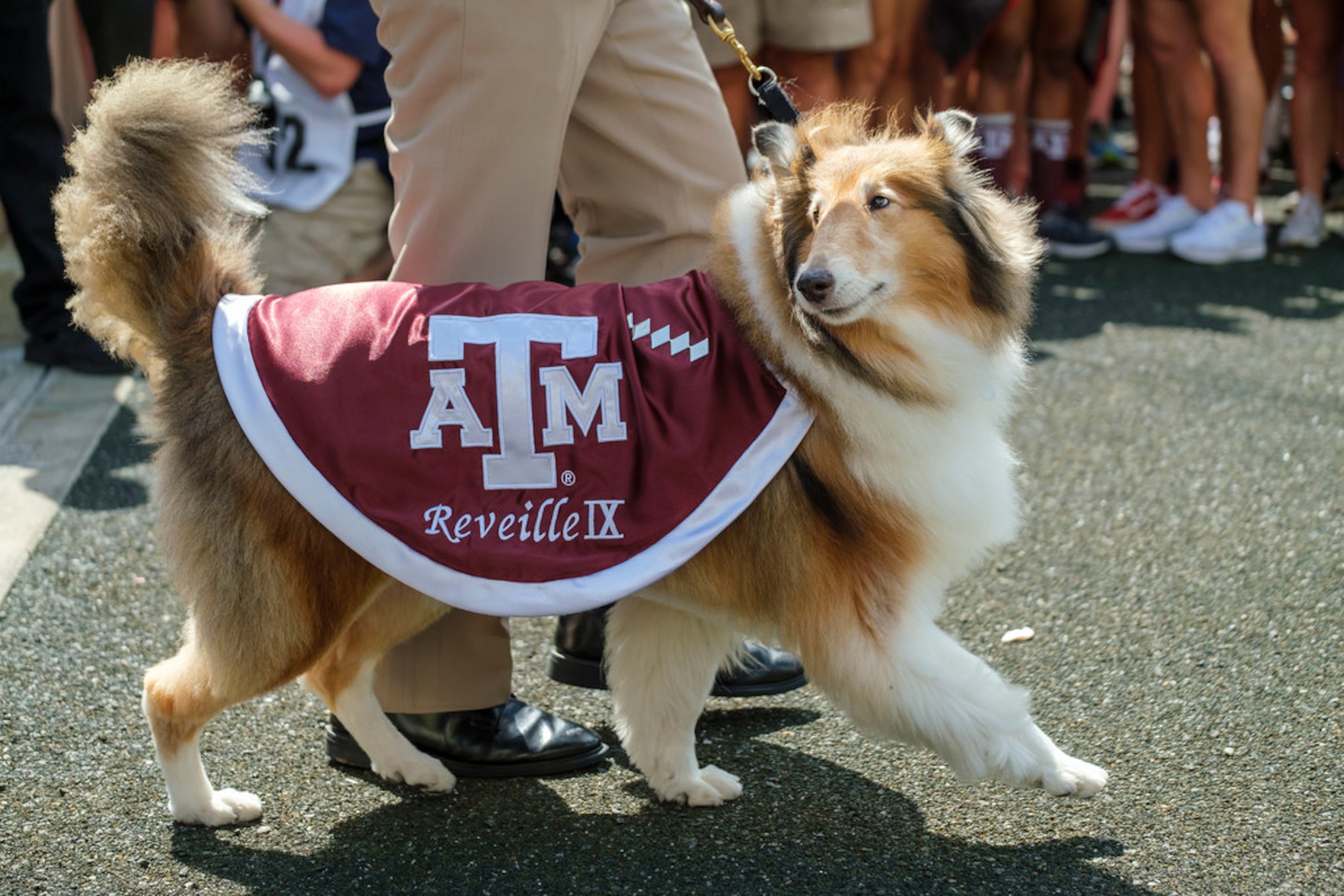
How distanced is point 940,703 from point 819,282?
0.78 metres

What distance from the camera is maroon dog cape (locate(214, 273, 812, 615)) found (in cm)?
245

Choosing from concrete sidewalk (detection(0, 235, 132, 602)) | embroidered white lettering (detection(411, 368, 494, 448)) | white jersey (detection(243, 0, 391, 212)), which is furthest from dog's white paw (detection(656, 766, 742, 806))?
white jersey (detection(243, 0, 391, 212))

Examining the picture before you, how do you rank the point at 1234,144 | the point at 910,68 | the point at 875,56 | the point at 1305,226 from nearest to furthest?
the point at 875,56 < the point at 910,68 < the point at 1234,144 < the point at 1305,226

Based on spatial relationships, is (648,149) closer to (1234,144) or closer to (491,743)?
(491,743)

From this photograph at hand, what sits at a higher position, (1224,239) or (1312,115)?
(1312,115)

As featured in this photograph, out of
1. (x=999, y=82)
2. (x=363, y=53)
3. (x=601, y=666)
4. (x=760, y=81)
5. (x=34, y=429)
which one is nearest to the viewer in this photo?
(x=760, y=81)

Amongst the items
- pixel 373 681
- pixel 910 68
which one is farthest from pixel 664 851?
pixel 910 68

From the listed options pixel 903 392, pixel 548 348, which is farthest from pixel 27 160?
pixel 903 392

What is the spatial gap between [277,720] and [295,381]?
109 centimetres

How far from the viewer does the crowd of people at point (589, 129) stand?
279cm

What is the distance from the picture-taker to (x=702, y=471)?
8.04 feet

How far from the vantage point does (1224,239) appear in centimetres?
702

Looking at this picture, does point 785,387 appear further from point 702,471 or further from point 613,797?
point 613,797

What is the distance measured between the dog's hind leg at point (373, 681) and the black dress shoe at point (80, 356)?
A: 301 cm
